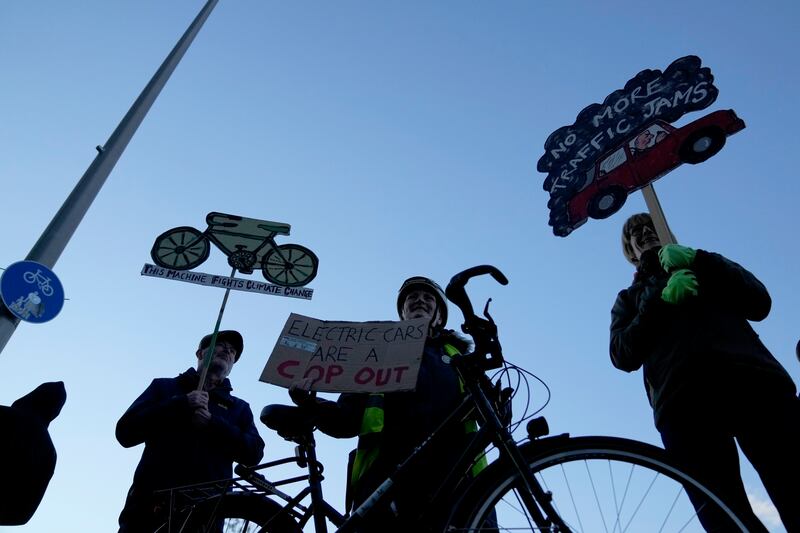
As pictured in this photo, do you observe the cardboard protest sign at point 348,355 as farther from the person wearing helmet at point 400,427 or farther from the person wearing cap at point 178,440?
the person wearing cap at point 178,440

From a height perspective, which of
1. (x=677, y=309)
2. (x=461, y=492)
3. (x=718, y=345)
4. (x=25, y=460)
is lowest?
(x=25, y=460)

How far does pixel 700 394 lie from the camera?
232 cm

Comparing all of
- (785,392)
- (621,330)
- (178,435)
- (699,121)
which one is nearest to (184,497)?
(178,435)

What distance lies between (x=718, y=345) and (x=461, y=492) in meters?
1.28

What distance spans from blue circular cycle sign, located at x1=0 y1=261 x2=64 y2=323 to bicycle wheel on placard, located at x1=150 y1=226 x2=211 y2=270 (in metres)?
0.76

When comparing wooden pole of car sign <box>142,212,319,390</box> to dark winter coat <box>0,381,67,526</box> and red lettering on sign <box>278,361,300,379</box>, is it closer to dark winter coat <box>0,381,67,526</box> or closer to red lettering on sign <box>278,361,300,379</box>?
red lettering on sign <box>278,361,300,379</box>

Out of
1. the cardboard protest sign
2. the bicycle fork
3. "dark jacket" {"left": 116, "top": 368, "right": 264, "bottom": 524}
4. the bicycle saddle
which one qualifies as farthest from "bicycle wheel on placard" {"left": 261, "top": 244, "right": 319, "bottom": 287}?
the bicycle fork

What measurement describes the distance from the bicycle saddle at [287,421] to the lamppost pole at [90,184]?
2.03 metres

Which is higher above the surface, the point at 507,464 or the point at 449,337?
the point at 449,337

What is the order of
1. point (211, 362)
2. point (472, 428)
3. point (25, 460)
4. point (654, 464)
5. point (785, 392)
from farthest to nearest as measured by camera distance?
1. point (211, 362)
2. point (472, 428)
3. point (785, 392)
4. point (654, 464)
5. point (25, 460)

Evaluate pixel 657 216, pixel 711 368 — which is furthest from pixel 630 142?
pixel 711 368

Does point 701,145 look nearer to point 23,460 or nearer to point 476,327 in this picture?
point 476,327

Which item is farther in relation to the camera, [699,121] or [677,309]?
[699,121]

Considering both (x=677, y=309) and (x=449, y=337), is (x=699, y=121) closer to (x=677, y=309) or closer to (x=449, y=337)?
(x=677, y=309)
